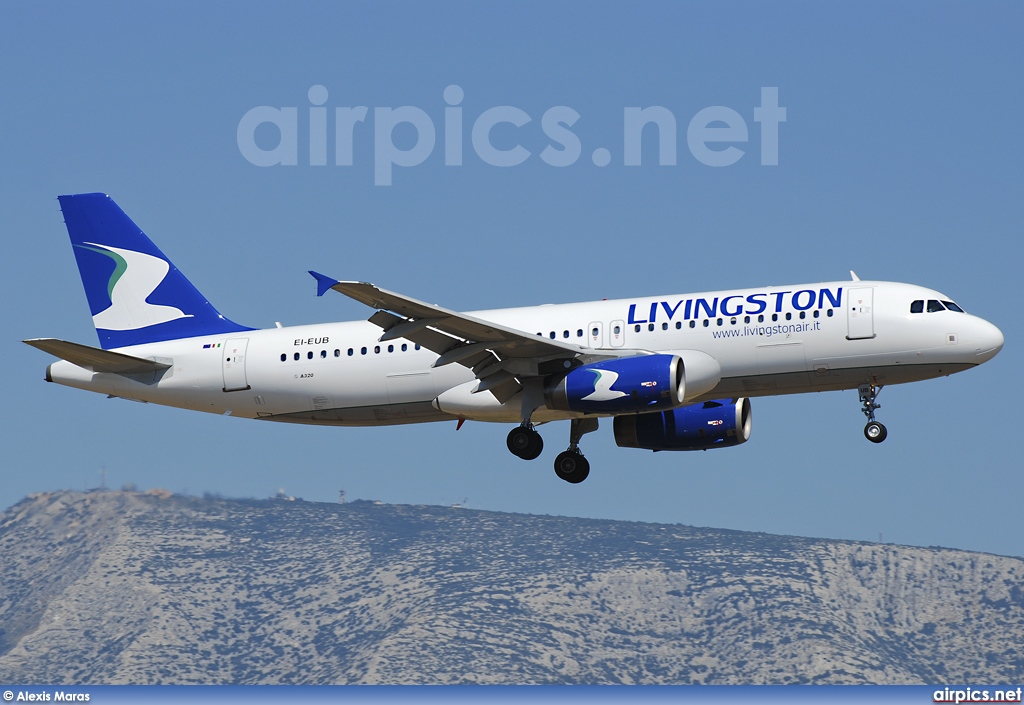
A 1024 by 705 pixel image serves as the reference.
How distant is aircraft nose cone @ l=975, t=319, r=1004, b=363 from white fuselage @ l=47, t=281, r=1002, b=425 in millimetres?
45

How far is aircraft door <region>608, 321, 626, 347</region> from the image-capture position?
142 ft

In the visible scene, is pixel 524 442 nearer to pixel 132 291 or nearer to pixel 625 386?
pixel 625 386

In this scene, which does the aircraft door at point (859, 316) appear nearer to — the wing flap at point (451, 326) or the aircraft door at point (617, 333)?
the aircraft door at point (617, 333)

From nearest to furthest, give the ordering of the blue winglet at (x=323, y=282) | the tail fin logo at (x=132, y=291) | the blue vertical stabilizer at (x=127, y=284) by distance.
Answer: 1. the blue winglet at (x=323, y=282)
2. the blue vertical stabilizer at (x=127, y=284)
3. the tail fin logo at (x=132, y=291)

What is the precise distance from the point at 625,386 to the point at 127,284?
1797cm

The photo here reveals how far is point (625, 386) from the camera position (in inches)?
1622

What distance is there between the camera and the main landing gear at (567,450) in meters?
44.8

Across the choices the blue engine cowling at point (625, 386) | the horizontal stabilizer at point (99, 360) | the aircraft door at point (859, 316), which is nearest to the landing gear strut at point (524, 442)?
the blue engine cowling at point (625, 386)

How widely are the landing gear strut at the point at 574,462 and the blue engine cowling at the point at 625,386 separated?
4722mm

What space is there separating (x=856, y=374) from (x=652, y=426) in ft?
24.2

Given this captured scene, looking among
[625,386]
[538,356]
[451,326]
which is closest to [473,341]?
[451,326]

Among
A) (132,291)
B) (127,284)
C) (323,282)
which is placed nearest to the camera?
(323,282)

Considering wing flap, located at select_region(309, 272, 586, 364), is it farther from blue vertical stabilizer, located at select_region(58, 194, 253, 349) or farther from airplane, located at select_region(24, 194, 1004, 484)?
blue vertical stabilizer, located at select_region(58, 194, 253, 349)

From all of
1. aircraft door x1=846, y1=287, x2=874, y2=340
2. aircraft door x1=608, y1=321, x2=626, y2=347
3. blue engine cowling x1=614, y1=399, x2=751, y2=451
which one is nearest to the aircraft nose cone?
aircraft door x1=846, y1=287, x2=874, y2=340
